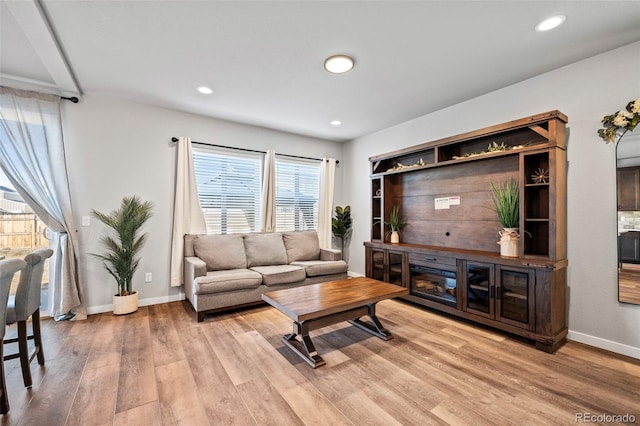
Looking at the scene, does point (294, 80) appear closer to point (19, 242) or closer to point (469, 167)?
point (469, 167)

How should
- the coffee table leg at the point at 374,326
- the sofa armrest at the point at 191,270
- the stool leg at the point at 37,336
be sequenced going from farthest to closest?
the sofa armrest at the point at 191,270
the coffee table leg at the point at 374,326
the stool leg at the point at 37,336

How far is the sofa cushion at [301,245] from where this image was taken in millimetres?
4477

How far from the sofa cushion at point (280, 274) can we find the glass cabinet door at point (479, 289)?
208 centimetres

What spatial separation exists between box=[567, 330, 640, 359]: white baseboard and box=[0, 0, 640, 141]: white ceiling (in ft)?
7.95

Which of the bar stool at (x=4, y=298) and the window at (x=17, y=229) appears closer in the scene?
the bar stool at (x=4, y=298)

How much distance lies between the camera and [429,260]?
3367mm

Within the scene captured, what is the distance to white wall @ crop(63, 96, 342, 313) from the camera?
3.32 metres

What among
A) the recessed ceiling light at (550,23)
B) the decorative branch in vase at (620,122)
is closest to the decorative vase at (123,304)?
the recessed ceiling light at (550,23)

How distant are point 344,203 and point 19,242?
4685mm

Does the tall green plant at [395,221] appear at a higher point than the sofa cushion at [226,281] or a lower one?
higher

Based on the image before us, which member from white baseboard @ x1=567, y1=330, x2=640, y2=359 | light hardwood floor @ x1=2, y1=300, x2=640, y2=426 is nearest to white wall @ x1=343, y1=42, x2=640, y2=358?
white baseboard @ x1=567, y1=330, x2=640, y2=359

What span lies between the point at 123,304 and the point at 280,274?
1.90 m

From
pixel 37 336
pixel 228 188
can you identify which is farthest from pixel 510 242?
pixel 37 336

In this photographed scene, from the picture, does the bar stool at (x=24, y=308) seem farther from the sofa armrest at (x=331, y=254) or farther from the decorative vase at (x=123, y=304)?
the sofa armrest at (x=331, y=254)
